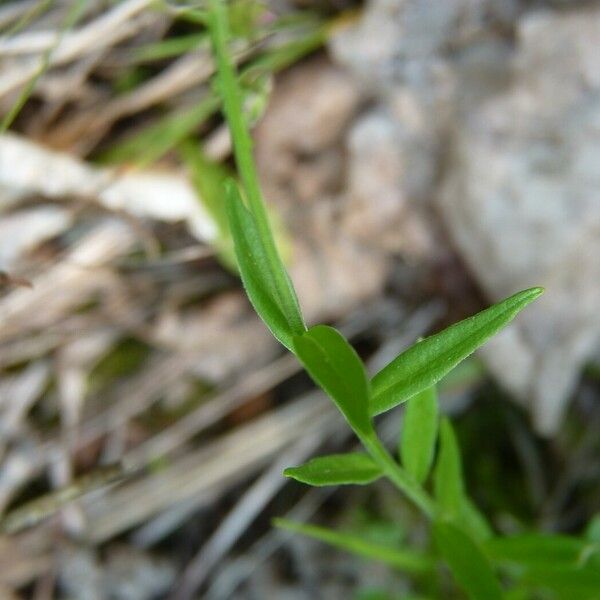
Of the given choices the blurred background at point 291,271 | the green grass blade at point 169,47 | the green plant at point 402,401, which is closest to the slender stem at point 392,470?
the green plant at point 402,401

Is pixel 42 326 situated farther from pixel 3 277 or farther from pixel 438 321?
pixel 438 321

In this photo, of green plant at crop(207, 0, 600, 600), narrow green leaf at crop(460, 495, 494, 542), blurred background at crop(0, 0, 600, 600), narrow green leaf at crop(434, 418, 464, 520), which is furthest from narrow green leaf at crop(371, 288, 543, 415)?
blurred background at crop(0, 0, 600, 600)

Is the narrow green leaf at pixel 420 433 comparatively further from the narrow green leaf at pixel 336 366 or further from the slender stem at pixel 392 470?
the narrow green leaf at pixel 336 366

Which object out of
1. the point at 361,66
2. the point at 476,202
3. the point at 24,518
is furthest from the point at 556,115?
the point at 24,518

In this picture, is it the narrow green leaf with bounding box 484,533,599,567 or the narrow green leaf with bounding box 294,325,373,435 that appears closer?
the narrow green leaf with bounding box 294,325,373,435

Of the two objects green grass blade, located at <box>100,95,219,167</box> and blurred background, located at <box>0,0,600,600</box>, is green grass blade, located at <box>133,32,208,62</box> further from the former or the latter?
green grass blade, located at <box>100,95,219,167</box>

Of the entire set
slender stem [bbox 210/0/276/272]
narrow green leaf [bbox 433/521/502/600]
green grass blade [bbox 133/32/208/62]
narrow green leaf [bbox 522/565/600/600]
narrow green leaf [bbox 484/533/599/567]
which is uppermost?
green grass blade [bbox 133/32/208/62]
